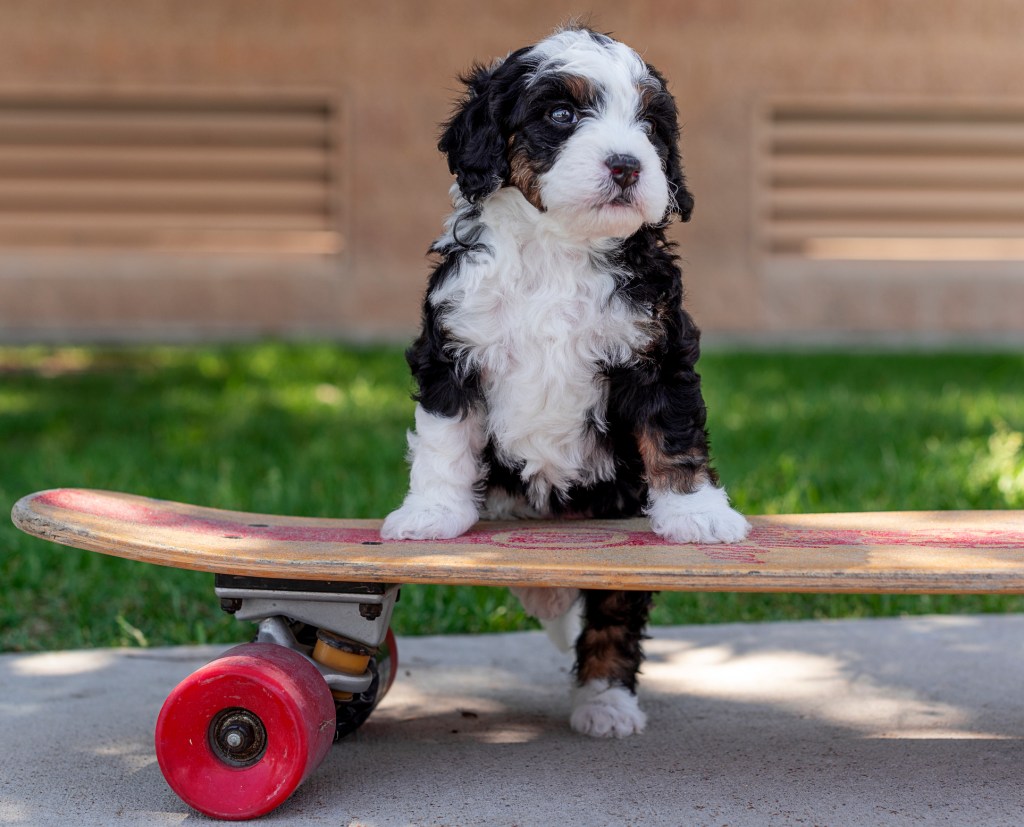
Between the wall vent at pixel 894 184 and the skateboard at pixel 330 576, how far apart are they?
9.49 m

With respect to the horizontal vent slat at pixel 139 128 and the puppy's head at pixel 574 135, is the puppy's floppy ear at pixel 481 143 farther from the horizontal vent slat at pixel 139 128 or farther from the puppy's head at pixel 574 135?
the horizontal vent slat at pixel 139 128

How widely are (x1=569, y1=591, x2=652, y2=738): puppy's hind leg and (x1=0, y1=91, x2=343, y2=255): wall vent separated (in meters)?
8.92

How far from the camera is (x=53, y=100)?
12047 mm

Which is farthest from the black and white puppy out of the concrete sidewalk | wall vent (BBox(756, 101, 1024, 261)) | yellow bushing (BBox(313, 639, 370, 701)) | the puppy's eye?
wall vent (BBox(756, 101, 1024, 261))

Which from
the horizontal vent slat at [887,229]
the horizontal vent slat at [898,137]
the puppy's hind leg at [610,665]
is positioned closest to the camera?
the puppy's hind leg at [610,665]

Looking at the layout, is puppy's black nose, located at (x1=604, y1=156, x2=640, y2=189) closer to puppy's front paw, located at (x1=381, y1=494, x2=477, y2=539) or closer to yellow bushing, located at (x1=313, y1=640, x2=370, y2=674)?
puppy's front paw, located at (x1=381, y1=494, x2=477, y2=539)

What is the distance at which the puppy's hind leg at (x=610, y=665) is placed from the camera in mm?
3734

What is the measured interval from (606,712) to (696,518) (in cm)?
73

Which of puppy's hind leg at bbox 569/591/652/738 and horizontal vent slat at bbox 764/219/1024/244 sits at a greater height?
horizontal vent slat at bbox 764/219/1024/244

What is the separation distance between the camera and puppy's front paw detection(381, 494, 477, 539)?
3426mm

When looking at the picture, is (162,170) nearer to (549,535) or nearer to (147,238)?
(147,238)

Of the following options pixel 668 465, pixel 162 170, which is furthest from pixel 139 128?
pixel 668 465

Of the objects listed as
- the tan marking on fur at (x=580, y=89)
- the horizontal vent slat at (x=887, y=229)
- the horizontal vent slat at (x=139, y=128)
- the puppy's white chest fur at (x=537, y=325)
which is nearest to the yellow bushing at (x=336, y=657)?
the puppy's white chest fur at (x=537, y=325)

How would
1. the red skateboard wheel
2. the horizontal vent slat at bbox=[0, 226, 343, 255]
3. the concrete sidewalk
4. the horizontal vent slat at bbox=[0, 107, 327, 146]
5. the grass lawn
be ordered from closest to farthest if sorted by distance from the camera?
the red skateboard wheel
the concrete sidewalk
the grass lawn
the horizontal vent slat at bbox=[0, 107, 327, 146]
the horizontal vent slat at bbox=[0, 226, 343, 255]
